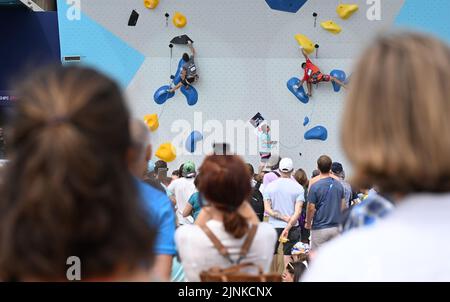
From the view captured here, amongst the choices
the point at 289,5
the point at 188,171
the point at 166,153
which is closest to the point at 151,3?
the point at 289,5

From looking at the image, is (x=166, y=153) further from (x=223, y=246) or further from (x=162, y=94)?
(x=223, y=246)

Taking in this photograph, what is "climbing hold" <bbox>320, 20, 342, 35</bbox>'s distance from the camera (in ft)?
34.1

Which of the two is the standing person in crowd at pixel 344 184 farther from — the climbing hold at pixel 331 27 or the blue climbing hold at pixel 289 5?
the blue climbing hold at pixel 289 5

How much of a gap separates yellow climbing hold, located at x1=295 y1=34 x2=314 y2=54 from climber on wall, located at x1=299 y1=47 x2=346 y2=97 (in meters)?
0.07

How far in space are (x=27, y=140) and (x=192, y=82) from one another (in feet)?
30.9

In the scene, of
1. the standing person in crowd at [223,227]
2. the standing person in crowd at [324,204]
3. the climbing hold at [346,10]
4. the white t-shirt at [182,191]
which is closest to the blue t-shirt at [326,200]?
the standing person in crowd at [324,204]

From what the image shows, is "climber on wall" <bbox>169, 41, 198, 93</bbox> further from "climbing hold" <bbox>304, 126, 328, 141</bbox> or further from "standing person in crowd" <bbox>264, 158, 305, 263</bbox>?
"standing person in crowd" <bbox>264, 158, 305, 263</bbox>

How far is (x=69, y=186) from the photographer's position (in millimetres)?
1180

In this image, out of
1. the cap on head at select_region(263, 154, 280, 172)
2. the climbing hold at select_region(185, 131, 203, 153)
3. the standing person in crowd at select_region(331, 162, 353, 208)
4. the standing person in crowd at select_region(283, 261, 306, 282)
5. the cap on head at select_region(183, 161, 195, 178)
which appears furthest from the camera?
the climbing hold at select_region(185, 131, 203, 153)

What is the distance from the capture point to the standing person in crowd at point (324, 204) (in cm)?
618

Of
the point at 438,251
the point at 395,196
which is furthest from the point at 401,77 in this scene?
the point at 438,251

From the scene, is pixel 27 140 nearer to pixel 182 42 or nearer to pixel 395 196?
pixel 395 196

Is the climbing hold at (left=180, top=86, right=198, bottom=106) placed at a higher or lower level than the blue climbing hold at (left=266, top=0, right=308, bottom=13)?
lower

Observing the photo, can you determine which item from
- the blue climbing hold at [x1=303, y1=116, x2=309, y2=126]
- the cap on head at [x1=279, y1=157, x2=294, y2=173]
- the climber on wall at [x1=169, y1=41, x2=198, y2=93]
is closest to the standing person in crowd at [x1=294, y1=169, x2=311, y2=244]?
the cap on head at [x1=279, y1=157, x2=294, y2=173]
